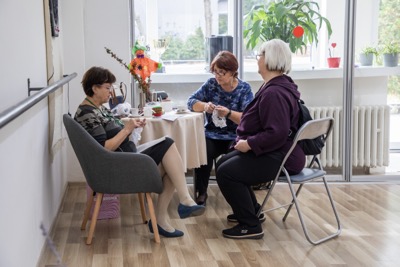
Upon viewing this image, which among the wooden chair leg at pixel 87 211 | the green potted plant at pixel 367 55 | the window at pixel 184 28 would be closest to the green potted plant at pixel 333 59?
the green potted plant at pixel 367 55

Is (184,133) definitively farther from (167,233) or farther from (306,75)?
(306,75)

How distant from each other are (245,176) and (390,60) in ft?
8.37

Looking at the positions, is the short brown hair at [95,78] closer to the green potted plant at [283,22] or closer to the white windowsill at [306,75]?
the white windowsill at [306,75]

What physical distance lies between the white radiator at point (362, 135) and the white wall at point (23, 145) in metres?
2.79

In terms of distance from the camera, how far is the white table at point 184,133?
4.59m

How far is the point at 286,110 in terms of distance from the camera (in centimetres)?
401

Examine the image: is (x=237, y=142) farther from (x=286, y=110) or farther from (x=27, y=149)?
(x=27, y=149)

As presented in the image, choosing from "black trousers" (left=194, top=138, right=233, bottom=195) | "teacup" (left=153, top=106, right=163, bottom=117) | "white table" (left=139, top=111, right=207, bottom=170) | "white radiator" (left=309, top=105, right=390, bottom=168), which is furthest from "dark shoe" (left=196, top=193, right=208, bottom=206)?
"white radiator" (left=309, top=105, right=390, bottom=168)

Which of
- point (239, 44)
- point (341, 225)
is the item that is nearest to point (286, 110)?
point (341, 225)

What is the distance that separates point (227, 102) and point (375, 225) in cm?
143

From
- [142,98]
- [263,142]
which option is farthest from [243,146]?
[142,98]

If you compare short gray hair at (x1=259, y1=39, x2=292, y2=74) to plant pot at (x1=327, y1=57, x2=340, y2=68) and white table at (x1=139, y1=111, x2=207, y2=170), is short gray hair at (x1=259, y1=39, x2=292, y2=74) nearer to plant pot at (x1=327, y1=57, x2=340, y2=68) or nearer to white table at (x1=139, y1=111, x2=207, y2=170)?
white table at (x1=139, y1=111, x2=207, y2=170)

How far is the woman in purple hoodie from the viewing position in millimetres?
3992

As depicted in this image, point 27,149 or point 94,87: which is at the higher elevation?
point 94,87
